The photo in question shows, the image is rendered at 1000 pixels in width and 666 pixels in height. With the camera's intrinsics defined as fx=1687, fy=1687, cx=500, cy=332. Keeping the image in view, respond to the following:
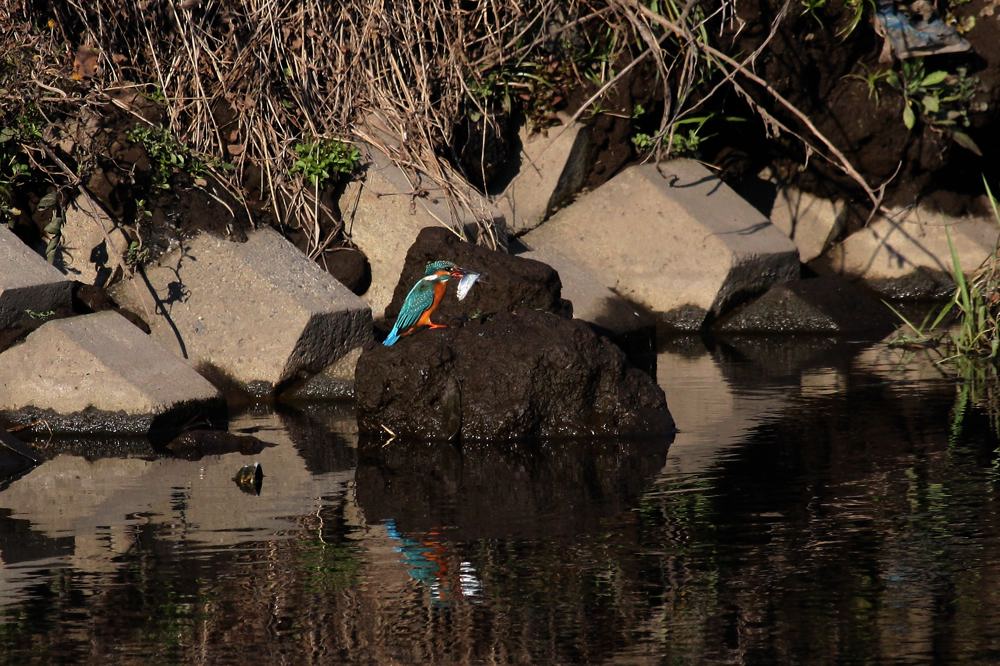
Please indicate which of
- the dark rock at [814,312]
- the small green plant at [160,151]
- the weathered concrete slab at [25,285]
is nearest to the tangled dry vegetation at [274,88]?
the small green plant at [160,151]

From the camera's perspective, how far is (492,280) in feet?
29.2

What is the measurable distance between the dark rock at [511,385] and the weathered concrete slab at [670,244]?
353cm

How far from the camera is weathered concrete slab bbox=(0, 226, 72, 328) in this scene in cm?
812

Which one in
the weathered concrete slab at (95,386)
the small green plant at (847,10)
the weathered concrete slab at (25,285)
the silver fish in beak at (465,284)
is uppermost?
the small green plant at (847,10)

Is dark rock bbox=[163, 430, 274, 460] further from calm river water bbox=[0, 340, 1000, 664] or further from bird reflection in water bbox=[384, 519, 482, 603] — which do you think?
bird reflection in water bbox=[384, 519, 482, 603]

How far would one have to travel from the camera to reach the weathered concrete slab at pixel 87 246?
30.1 ft

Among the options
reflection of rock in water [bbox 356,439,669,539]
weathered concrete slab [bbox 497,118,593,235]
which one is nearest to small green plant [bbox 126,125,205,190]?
reflection of rock in water [bbox 356,439,669,539]

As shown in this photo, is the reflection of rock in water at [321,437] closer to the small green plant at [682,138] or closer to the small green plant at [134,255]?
the small green plant at [134,255]

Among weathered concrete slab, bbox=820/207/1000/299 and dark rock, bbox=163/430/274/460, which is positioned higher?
weathered concrete slab, bbox=820/207/1000/299

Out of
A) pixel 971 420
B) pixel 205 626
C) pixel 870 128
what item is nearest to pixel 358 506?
pixel 205 626

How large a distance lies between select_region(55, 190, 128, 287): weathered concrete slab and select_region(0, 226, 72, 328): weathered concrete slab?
0.62 meters

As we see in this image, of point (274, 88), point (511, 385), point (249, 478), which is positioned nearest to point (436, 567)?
point (249, 478)

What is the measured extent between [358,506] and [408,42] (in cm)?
498

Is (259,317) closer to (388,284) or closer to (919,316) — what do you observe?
(388,284)
